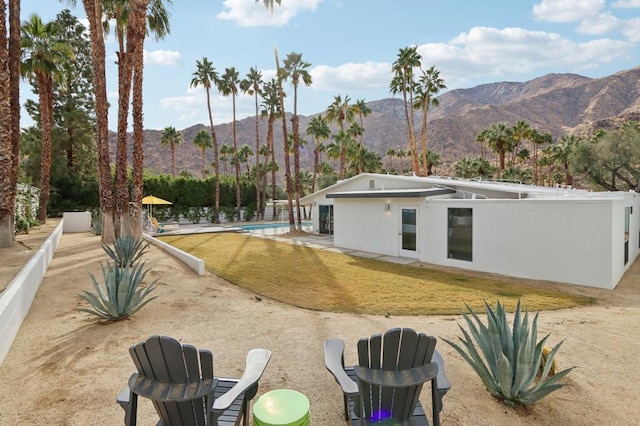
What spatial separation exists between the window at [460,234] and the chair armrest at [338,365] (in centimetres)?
972

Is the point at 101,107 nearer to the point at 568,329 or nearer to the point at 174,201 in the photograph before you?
the point at 568,329

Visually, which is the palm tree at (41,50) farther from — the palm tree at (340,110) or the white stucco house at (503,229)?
the palm tree at (340,110)

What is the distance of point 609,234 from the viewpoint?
9086 mm

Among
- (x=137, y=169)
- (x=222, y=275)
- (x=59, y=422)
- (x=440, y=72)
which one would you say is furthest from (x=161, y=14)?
(x=440, y=72)

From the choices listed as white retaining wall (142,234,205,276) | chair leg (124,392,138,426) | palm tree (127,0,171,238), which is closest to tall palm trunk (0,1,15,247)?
palm tree (127,0,171,238)

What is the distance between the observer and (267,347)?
196 inches

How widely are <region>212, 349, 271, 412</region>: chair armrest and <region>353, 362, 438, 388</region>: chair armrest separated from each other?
0.86m

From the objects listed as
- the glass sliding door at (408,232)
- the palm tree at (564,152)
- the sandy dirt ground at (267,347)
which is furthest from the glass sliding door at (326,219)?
the palm tree at (564,152)

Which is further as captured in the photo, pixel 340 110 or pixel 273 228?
pixel 340 110

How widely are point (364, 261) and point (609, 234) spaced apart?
747 cm

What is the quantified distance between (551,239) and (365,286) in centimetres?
562

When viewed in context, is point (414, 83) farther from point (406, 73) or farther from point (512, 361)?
point (512, 361)

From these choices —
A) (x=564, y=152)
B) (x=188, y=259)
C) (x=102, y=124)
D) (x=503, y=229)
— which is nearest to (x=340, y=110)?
(x=102, y=124)

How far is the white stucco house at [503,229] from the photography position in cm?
941
